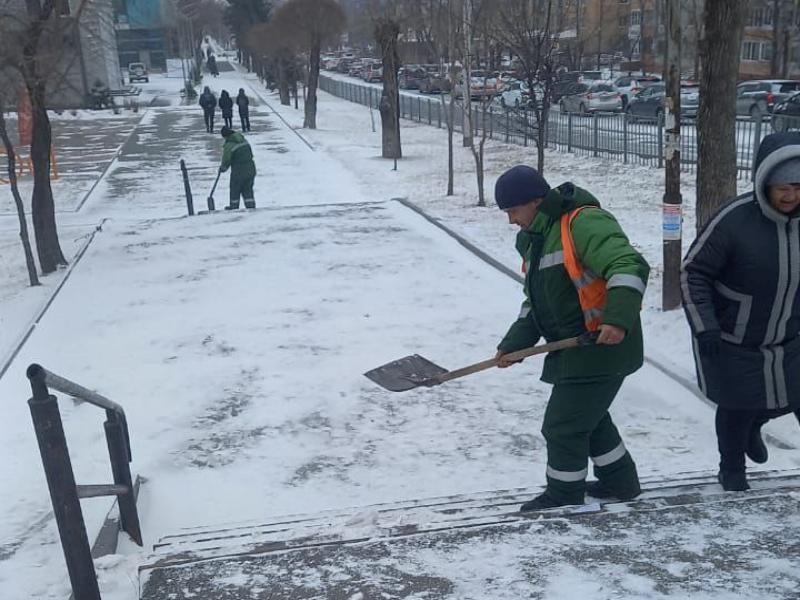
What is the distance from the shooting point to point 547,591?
2.62 metres

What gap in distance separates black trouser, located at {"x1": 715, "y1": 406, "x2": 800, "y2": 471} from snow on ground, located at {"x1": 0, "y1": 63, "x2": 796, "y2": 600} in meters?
0.76

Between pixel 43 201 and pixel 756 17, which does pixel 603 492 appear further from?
pixel 756 17

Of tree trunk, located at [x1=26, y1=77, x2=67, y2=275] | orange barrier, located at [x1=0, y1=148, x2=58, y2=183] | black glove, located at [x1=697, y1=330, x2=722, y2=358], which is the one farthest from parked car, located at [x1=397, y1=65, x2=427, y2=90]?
black glove, located at [x1=697, y1=330, x2=722, y2=358]

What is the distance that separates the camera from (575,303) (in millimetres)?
3086

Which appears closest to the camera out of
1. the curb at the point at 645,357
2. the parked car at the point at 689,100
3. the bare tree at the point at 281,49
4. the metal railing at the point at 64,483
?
the metal railing at the point at 64,483

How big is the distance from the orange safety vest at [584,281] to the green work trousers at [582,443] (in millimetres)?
270

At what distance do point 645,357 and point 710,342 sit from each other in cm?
273

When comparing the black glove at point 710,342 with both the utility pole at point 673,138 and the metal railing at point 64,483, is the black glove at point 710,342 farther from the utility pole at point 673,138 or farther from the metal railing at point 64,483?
the utility pole at point 673,138

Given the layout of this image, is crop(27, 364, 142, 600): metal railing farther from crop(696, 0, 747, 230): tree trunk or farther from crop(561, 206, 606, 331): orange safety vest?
crop(696, 0, 747, 230): tree trunk

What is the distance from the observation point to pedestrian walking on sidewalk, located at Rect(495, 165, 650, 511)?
286cm

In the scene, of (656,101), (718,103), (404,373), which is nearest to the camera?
(404,373)

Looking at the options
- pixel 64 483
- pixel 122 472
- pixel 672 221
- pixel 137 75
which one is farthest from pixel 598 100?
pixel 137 75

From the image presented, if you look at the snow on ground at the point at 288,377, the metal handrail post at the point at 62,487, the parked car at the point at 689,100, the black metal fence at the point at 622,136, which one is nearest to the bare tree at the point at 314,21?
the black metal fence at the point at 622,136

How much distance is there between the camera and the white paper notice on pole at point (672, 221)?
604cm
